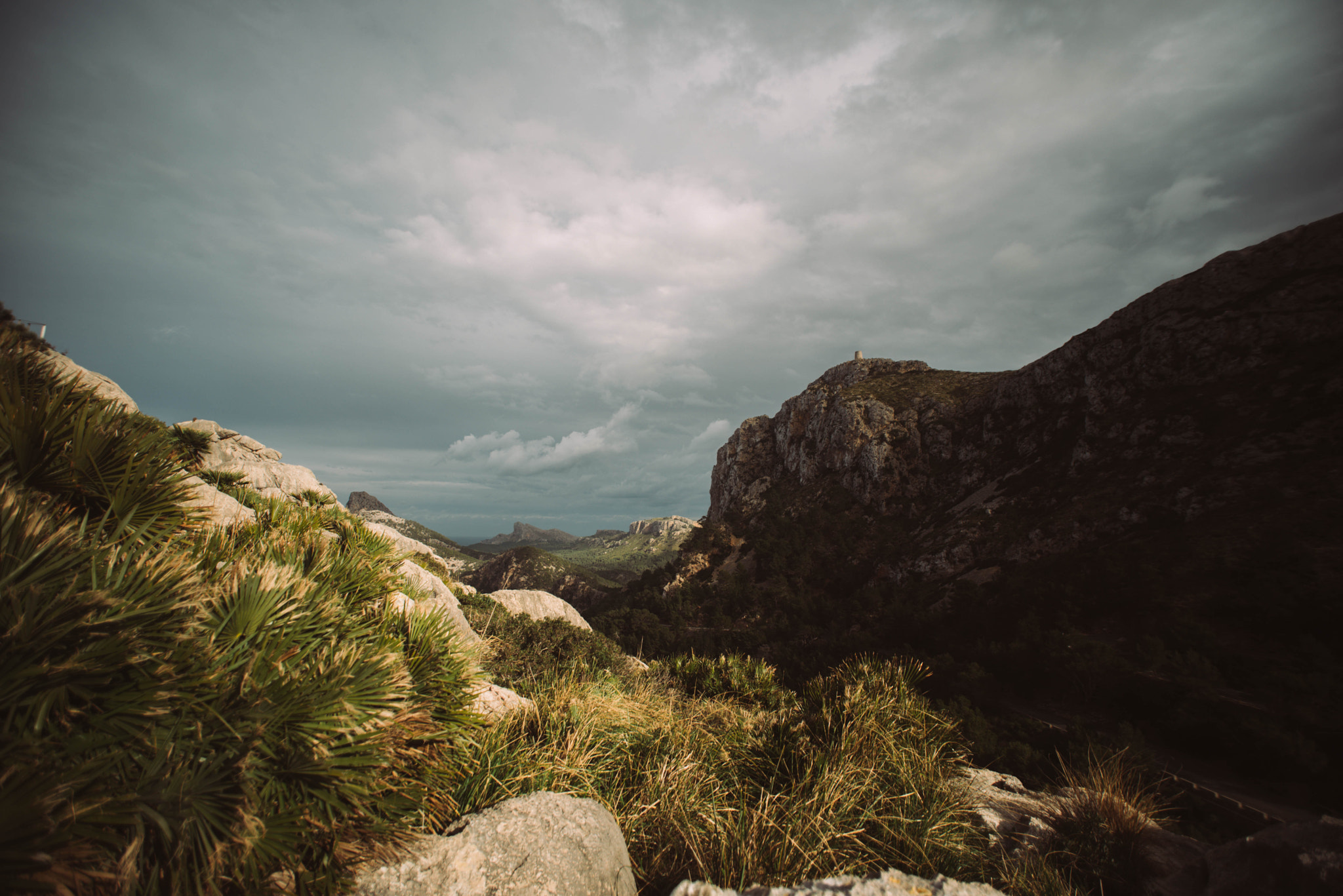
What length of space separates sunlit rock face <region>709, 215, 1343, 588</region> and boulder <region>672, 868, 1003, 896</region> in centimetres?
4387

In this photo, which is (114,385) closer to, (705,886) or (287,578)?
(287,578)

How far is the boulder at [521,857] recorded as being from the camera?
281 centimetres

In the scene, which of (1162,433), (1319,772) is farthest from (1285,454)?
(1319,772)

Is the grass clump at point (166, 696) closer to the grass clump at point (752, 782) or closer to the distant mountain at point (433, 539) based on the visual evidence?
the grass clump at point (752, 782)

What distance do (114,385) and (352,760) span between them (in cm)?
2660

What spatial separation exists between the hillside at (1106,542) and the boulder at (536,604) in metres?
17.3

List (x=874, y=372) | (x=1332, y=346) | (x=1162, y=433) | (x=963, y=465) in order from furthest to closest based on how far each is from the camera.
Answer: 1. (x=874, y=372)
2. (x=963, y=465)
3. (x=1162, y=433)
4. (x=1332, y=346)

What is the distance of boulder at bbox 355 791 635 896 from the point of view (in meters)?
2.81

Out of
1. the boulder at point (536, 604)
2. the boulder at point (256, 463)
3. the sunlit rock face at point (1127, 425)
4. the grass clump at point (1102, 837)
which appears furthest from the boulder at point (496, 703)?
the sunlit rock face at point (1127, 425)

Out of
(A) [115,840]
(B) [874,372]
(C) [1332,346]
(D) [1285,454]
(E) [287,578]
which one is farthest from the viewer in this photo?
(B) [874,372]

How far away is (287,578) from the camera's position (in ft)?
9.78

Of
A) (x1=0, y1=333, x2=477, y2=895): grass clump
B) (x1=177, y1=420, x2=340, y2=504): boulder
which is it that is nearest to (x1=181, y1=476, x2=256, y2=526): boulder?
(x1=0, y1=333, x2=477, y2=895): grass clump

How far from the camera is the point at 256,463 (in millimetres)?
20922

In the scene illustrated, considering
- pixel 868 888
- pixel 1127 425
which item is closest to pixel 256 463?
pixel 868 888
